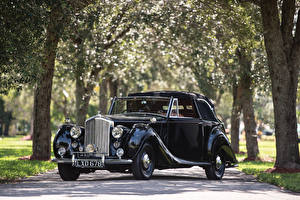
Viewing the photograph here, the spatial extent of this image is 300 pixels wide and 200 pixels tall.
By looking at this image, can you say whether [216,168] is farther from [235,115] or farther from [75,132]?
[235,115]

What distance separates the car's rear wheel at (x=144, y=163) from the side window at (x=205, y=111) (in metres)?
2.43

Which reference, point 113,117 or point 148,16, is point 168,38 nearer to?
point 148,16

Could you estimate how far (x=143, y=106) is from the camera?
14344 millimetres

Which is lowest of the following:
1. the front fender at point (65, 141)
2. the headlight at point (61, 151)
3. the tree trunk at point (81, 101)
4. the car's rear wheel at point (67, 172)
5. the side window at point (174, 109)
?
the car's rear wheel at point (67, 172)

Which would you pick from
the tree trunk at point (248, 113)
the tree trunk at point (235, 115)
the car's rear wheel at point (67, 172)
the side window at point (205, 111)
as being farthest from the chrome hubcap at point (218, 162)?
the tree trunk at point (235, 115)

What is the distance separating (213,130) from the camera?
1491cm

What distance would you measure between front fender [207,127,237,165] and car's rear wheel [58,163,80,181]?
10.8 ft

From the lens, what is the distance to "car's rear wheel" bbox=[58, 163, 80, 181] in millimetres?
13180

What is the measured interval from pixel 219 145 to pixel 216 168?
22.8 inches

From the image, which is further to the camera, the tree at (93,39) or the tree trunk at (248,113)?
the tree trunk at (248,113)

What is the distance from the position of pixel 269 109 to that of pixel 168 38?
45917 mm

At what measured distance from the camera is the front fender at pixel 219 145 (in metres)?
14.6

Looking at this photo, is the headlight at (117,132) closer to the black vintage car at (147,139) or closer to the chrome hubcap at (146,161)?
the black vintage car at (147,139)

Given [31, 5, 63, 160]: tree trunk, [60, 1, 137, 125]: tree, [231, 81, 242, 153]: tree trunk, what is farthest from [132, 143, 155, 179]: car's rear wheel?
[231, 81, 242, 153]: tree trunk
